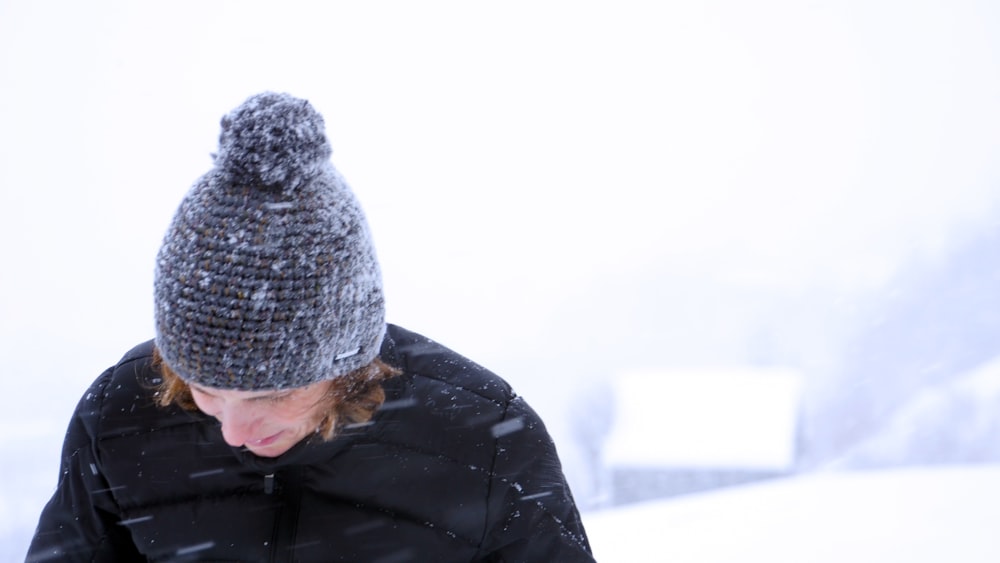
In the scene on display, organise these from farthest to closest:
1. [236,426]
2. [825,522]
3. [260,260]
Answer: [825,522] → [236,426] → [260,260]

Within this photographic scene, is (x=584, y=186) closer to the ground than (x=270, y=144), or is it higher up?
closer to the ground

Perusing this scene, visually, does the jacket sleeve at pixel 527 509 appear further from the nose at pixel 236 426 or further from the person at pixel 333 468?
the nose at pixel 236 426

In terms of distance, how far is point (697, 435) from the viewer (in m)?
7.30

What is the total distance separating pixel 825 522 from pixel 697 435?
382cm

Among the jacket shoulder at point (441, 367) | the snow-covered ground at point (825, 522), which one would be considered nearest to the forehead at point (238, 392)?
the jacket shoulder at point (441, 367)

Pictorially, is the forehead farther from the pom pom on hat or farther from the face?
the pom pom on hat

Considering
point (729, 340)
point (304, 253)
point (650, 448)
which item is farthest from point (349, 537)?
point (729, 340)

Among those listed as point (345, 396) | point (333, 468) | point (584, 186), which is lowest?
point (584, 186)

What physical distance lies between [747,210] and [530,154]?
13.0 feet

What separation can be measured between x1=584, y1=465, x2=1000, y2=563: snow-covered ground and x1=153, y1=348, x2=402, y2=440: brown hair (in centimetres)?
202

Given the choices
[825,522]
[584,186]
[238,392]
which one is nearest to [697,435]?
[825,522]

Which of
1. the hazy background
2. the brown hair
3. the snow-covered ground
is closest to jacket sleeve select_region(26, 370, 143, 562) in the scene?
the brown hair

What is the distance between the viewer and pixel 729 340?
13352 millimetres

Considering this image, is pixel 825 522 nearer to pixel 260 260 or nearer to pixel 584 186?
pixel 260 260
